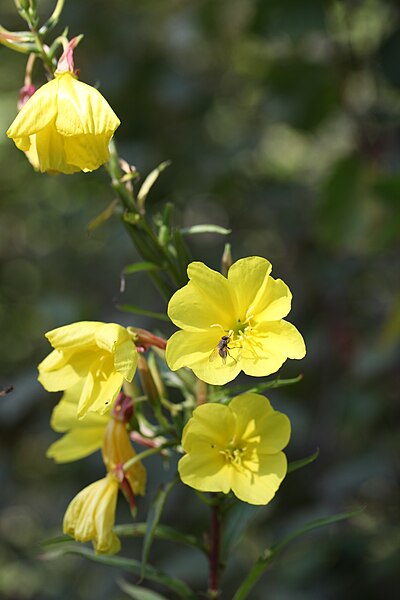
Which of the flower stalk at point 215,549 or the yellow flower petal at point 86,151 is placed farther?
the flower stalk at point 215,549

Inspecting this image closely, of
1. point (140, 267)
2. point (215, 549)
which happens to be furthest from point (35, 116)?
point (215, 549)

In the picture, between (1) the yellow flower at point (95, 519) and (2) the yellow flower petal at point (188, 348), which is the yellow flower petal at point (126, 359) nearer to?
(2) the yellow flower petal at point (188, 348)

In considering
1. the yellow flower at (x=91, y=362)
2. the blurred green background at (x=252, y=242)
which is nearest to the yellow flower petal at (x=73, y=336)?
the yellow flower at (x=91, y=362)

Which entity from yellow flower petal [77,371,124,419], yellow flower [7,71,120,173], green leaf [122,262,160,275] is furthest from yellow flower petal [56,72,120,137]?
yellow flower petal [77,371,124,419]

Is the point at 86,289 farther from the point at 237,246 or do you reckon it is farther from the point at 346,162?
the point at 346,162

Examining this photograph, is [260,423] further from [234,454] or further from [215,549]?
[215,549]

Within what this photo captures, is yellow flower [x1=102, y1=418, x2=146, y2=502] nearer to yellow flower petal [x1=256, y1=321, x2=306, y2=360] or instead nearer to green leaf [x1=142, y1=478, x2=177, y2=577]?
green leaf [x1=142, y1=478, x2=177, y2=577]

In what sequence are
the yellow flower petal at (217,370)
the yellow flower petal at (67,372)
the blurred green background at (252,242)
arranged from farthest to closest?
the blurred green background at (252,242), the yellow flower petal at (67,372), the yellow flower petal at (217,370)
